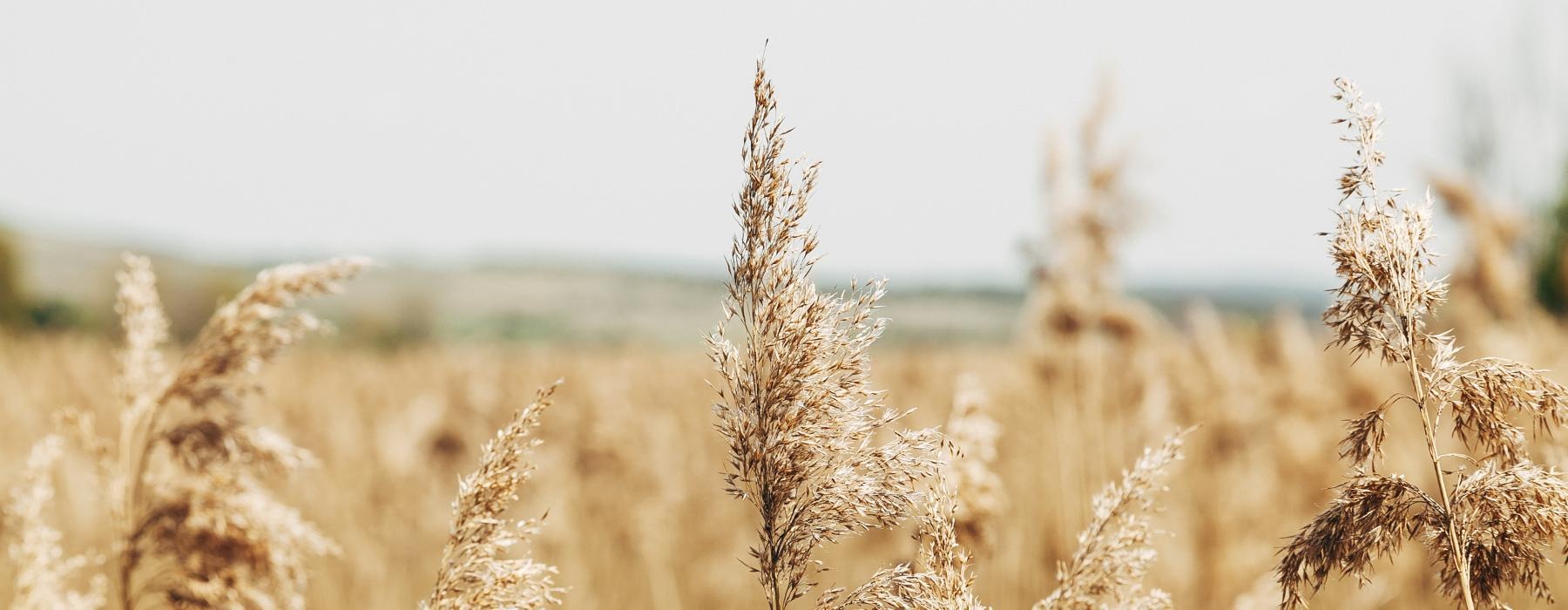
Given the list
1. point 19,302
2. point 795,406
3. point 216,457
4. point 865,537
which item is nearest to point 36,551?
point 216,457

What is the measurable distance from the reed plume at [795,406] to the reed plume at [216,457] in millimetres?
799

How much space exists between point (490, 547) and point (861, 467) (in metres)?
0.37

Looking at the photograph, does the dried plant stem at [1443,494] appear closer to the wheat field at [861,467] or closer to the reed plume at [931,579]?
the wheat field at [861,467]

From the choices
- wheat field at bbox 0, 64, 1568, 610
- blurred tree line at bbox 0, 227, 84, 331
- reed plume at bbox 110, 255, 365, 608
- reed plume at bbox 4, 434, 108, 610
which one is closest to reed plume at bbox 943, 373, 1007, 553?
wheat field at bbox 0, 64, 1568, 610

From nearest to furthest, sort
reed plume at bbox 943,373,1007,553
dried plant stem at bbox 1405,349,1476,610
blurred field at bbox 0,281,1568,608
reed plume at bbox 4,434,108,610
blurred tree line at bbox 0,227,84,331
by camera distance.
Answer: dried plant stem at bbox 1405,349,1476,610, reed plume at bbox 4,434,108,610, reed plume at bbox 943,373,1007,553, blurred field at bbox 0,281,1568,608, blurred tree line at bbox 0,227,84,331

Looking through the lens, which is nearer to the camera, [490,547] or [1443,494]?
[1443,494]

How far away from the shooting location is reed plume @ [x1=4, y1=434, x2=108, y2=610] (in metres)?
1.41

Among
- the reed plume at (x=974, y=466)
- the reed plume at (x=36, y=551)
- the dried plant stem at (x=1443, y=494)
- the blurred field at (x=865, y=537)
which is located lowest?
the blurred field at (x=865, y=537)

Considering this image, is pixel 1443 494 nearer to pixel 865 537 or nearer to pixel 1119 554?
pixel 1119 554

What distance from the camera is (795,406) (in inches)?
36.1

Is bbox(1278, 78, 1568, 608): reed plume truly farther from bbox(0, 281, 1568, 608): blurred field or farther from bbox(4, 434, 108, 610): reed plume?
bbox(0, 281, 1568, 608): blurred field

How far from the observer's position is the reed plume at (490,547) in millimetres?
996

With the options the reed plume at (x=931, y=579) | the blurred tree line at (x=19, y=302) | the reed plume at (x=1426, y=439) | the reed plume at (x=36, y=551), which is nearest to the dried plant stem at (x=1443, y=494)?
the reed plume at (x=1426, y=439)

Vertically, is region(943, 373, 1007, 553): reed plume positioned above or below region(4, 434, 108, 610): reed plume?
above
